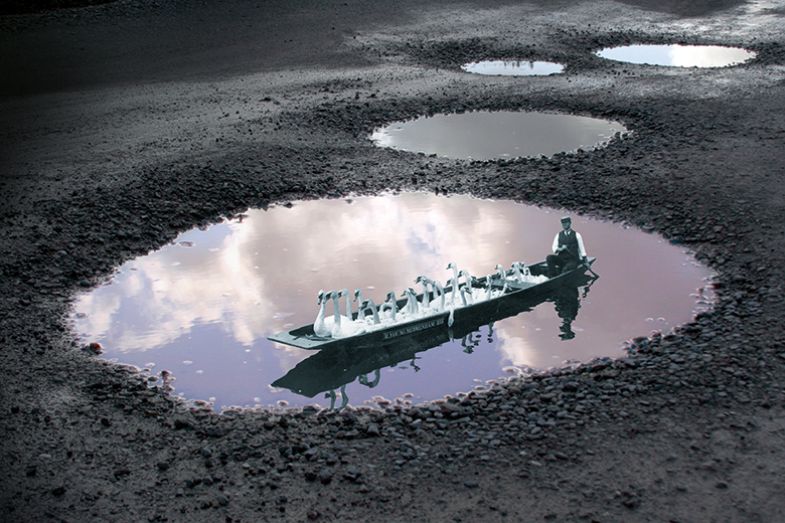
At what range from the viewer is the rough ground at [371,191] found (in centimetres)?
868

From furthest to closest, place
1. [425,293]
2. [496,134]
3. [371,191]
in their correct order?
[496,134] < [371,191] < [425,293]

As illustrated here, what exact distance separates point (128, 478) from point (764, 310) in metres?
7.81

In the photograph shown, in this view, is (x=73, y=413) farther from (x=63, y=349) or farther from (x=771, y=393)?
(x=771, y=393)

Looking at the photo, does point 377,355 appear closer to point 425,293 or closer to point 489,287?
point 425,293

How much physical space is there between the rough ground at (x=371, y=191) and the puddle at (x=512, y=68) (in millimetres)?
669

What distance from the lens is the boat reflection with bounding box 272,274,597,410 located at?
428 inches

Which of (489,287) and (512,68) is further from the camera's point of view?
(512,68)

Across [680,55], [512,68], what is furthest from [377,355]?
[680,55]

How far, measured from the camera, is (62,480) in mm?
8914

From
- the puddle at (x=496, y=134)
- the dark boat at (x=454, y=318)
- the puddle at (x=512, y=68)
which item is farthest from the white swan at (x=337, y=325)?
the puddle at (x=512, y=68)

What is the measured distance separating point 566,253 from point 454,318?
6.82 ft

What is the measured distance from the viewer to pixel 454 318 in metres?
11.8

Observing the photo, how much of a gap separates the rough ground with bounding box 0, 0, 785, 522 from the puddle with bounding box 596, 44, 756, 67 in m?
0.63

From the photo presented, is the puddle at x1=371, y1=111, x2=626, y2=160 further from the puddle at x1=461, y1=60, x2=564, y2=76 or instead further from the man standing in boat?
the man standing in boat
